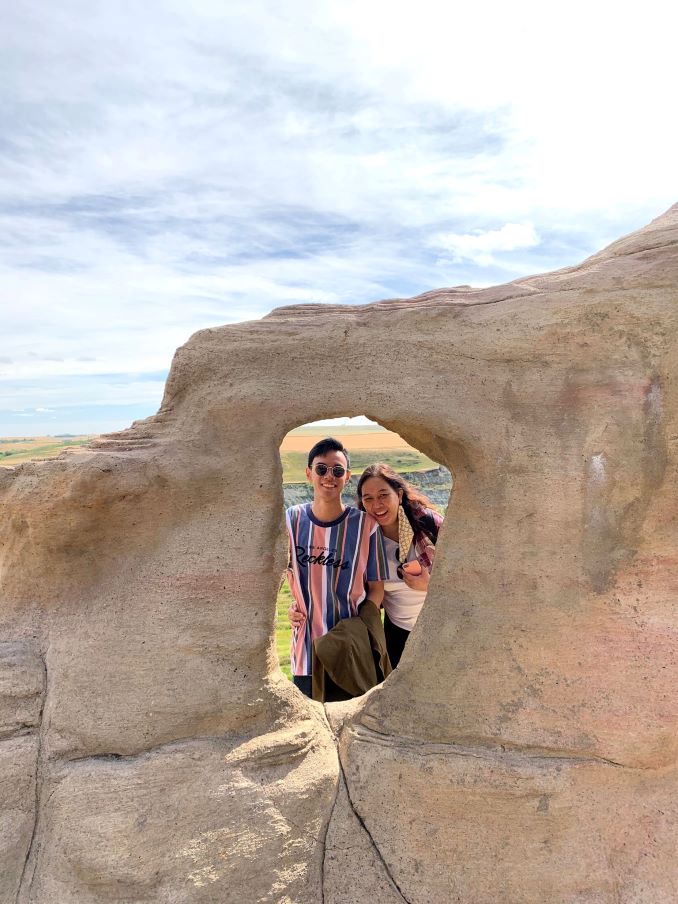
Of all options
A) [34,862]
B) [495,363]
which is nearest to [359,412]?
[495,363]

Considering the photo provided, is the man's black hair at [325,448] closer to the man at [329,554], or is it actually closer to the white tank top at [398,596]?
the man at [329,554]

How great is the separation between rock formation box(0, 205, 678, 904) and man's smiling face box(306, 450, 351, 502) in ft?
2.47

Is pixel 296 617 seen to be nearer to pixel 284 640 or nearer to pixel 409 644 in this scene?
pixel 409 644

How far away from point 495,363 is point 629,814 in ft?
8.01

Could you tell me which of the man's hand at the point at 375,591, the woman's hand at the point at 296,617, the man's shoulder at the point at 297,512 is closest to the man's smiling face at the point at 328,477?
the man's shoulder at the point at 297,512

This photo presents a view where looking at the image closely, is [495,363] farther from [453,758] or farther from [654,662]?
[453,758]

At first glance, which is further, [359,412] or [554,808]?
[359,412]

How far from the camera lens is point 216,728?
3.63 meters

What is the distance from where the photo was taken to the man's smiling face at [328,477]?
4.58 metres

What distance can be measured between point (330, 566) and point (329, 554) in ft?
0.26

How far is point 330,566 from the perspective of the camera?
464 cm

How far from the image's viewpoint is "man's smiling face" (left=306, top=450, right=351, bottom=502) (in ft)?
15.0

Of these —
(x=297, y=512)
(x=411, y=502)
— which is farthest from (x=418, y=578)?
→ (x=297, y=512)

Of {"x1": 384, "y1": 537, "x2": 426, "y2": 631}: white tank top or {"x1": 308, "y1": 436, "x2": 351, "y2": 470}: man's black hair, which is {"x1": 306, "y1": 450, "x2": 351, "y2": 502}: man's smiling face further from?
{"x1": 384, "y1": 537, "x2": 426, "y2": 631}: white tank top
